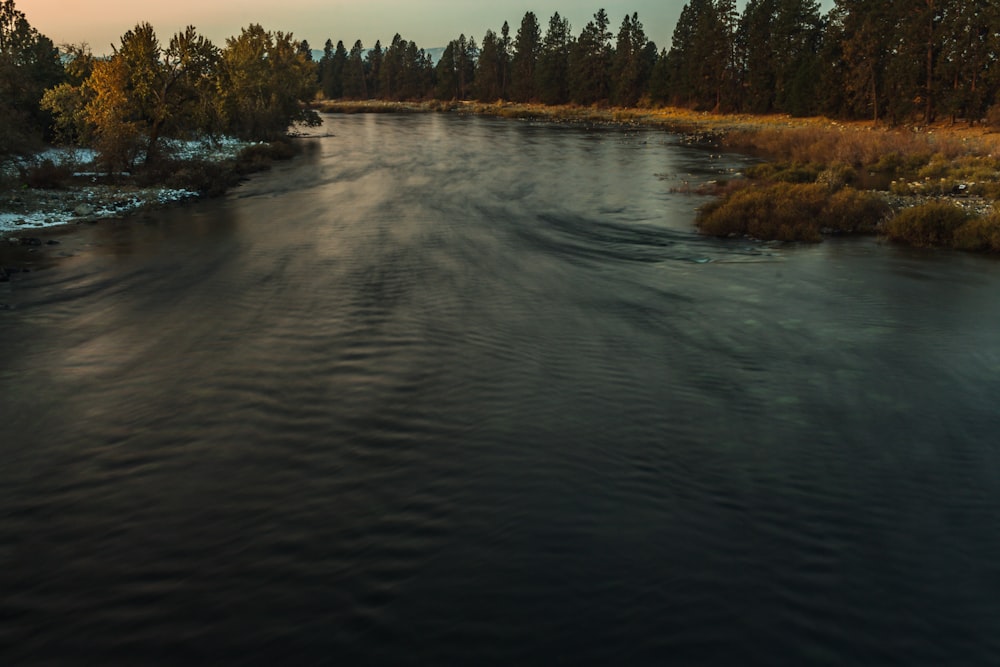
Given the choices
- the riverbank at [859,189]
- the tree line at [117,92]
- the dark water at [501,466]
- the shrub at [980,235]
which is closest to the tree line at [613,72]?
the tree line at [117,92]

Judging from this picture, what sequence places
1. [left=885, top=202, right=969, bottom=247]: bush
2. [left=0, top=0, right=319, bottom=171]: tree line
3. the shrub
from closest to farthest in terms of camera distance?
the shrub → [left=885, top=202, right=969, bottom=247]: bush → [left=0, top=0, right=319, bottom=171]: tree line

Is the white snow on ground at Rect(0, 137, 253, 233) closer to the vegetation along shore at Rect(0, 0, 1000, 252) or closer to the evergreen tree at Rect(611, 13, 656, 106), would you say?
the vegetation along shore at Rect(0, 0, 1000, 252)

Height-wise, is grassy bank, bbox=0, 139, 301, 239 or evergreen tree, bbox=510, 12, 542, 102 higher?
evergreen tree, bbox=510, 12, 542, 102

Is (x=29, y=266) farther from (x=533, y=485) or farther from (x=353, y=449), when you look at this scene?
(x=533, y=485)

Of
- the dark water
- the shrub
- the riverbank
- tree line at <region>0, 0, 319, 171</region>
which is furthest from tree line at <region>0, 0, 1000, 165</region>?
the shrub

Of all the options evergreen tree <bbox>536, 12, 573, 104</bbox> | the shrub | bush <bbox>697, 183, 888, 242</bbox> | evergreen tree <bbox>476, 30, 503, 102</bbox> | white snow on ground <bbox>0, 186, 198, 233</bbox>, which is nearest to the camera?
the shrub

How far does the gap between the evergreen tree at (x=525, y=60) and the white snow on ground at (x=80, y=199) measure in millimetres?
98976

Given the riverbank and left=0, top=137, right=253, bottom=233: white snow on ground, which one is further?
left=0, top=137, right=253, bottom=233: white snow on ground

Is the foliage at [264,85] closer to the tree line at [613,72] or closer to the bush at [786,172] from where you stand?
the tree line at [613,72]

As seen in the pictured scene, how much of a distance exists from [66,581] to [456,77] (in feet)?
478

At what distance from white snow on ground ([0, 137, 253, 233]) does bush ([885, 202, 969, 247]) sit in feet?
80.8

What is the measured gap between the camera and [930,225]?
18.8m

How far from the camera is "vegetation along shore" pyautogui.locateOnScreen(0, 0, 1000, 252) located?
21547 mm

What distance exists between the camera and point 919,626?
5234 millimetres
